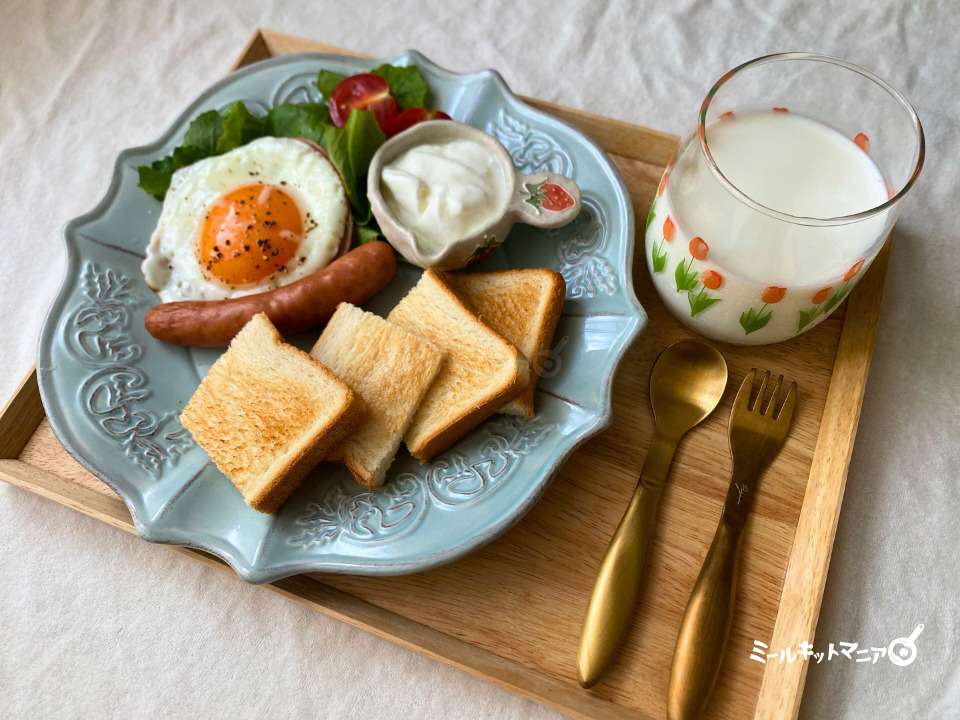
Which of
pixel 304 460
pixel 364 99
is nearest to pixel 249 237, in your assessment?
pixel 364 99

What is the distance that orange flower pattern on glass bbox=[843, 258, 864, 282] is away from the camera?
1.64m

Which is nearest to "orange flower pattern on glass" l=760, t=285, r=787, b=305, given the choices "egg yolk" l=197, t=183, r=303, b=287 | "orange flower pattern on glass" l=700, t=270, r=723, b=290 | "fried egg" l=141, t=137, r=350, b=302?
"orange flower pattern on glass" l=700, t=270, r=723, b=290

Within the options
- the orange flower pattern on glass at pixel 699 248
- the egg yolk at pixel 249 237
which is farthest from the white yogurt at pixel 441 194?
the orange flower pattern on glass at pixel 699 248

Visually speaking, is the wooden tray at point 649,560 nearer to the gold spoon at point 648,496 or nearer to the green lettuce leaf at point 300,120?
the gold spoon at point 648,496

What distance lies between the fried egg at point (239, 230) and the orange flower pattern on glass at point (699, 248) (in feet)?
3.50

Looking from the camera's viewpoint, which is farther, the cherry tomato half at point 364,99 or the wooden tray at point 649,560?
the cherry tomato half at point 364,99

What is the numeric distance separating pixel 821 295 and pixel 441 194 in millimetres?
1022

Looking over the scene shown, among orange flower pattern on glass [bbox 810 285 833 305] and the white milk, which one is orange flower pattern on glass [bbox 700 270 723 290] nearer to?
the white milk

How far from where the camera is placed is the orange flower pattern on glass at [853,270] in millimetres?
1642

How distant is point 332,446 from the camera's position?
71.8 inches

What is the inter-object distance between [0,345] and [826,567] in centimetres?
257

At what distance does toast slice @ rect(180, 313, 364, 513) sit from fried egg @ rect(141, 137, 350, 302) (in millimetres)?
281

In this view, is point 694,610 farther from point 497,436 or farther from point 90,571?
point 90,571

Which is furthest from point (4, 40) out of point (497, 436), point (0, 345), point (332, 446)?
point (497, 436)
